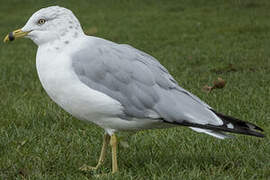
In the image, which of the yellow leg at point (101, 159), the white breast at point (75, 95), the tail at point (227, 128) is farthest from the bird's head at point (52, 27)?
the tail at point (227, 128)

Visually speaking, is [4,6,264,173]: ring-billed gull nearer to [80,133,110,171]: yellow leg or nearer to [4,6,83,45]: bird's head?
[4,6,83,45]: bird's head

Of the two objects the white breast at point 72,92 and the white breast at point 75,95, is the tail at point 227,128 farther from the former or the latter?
the white breast at point 72,92

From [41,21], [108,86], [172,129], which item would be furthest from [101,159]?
[41,21]

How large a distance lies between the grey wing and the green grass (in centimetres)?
41

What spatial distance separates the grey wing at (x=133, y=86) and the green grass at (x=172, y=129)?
0.41m

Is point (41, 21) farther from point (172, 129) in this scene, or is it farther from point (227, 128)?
point (172, 129)

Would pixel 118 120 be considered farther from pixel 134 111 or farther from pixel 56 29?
pixel 56 29

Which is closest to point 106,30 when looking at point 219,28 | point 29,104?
point 219,28

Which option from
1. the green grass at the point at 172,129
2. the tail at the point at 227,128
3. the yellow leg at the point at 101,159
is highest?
the tail at the point at 227,128

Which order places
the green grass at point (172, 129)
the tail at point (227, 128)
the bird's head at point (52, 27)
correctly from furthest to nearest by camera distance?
the green grass at point (172, 129) → the bird's head at point (52, 27) → the tail at point (227, 128)

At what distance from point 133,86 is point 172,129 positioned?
1273 mm

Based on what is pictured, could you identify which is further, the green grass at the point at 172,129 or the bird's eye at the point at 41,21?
the green grass at the point at 172,129

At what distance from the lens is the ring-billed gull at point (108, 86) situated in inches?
129

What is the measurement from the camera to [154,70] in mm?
3514
